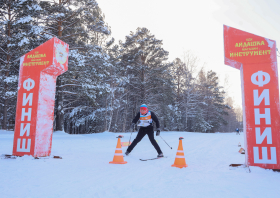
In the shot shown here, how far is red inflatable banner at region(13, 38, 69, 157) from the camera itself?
6.57m

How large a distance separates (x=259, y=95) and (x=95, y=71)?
15165 mm

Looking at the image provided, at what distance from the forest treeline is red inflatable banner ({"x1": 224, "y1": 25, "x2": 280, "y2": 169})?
12.1 m

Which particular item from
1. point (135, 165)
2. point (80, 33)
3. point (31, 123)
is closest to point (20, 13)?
point (80, 33)

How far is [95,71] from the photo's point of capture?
18719mm

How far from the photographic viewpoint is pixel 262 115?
17.6ft

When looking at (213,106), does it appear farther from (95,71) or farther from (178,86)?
(95,71)

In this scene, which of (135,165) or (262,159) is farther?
(135,165)

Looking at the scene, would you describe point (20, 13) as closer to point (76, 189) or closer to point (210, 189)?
point (76, 189)

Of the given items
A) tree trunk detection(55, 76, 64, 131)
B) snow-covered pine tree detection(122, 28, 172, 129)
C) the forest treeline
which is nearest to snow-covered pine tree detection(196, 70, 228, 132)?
the forest treeline

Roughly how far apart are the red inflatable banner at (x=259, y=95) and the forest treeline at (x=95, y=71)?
39.6 ft

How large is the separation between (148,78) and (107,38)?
23.2ft

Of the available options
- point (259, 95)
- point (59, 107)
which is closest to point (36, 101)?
point (259, 95)

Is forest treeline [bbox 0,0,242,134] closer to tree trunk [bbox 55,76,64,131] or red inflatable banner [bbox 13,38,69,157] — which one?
tree trunk [bbox 55,76,64,131]

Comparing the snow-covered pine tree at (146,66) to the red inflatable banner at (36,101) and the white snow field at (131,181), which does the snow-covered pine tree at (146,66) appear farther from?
the white snow field at (131,181)
